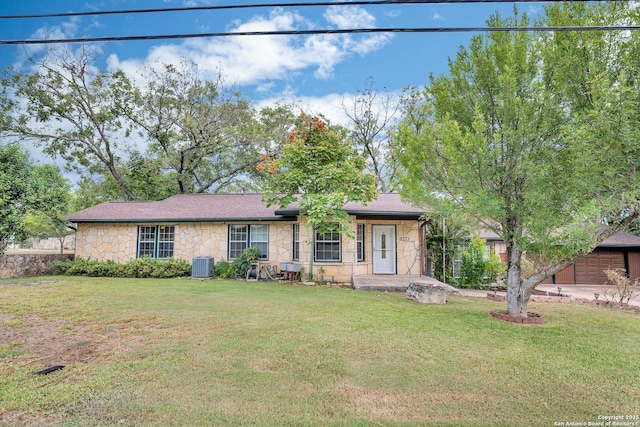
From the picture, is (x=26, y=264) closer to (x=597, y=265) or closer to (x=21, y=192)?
(x=21, y=192)

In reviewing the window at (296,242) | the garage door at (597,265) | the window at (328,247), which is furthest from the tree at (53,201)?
the garage door at (597,265)

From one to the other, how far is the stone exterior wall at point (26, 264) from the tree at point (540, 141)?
15.3 m

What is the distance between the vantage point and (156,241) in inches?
578

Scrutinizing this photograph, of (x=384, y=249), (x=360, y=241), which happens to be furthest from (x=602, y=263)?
(x=360, y=241)

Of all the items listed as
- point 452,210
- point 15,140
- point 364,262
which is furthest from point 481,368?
point 15,140

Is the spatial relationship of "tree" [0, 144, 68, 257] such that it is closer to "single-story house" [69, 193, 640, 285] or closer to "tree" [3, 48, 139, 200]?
"single-story house" [69, 193, 640, 285]

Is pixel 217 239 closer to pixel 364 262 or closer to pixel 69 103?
pixel 364 262

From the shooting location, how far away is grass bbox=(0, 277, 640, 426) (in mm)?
2971

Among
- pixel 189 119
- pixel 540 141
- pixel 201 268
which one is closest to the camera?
pixel 540 141

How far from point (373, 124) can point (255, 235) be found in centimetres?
1441

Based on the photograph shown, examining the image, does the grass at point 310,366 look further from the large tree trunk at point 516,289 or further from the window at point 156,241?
the window at point 156,241

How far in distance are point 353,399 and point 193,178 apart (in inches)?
896

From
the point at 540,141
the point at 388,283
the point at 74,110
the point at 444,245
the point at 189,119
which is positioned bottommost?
the point at 388,283

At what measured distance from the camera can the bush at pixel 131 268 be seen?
43.7 feet
